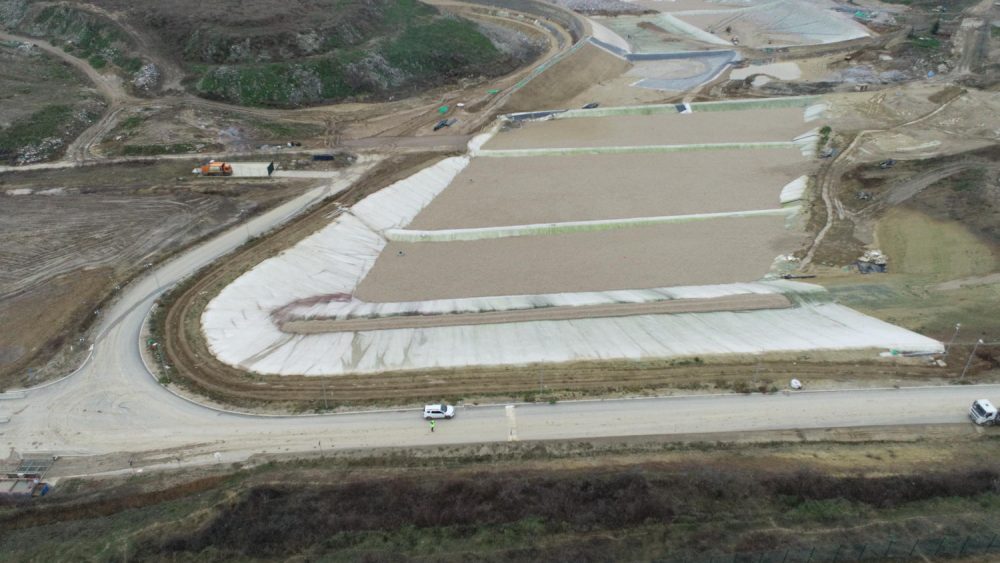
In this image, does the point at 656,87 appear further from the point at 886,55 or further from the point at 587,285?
the point at 587,285

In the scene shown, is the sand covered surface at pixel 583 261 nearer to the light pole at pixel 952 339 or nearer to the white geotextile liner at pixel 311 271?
the white geotextile liner at pixel 311 271

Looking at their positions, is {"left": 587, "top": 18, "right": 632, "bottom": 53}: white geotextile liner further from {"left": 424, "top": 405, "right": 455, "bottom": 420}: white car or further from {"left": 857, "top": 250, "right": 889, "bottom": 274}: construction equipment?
{"left": 424, "top": 405, "right": 455, "bottom": 420}: white car

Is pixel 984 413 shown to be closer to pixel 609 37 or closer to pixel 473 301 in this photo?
pixel 473 301

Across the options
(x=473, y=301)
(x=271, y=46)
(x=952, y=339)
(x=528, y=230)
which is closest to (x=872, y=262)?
(x=952, y=339)

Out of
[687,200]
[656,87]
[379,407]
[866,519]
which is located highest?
[656,87]

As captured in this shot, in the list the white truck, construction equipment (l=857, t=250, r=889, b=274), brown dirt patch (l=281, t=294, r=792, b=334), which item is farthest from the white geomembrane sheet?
construction equipment (l=857, t=250, r=889, b=274)

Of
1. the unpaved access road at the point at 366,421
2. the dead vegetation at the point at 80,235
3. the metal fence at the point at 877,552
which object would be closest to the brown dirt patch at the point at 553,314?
the unpaved access road at the point at 366,421

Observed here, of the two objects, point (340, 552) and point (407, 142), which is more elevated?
point (407, 142)

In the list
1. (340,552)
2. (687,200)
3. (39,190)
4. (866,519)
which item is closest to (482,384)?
(340,552)
